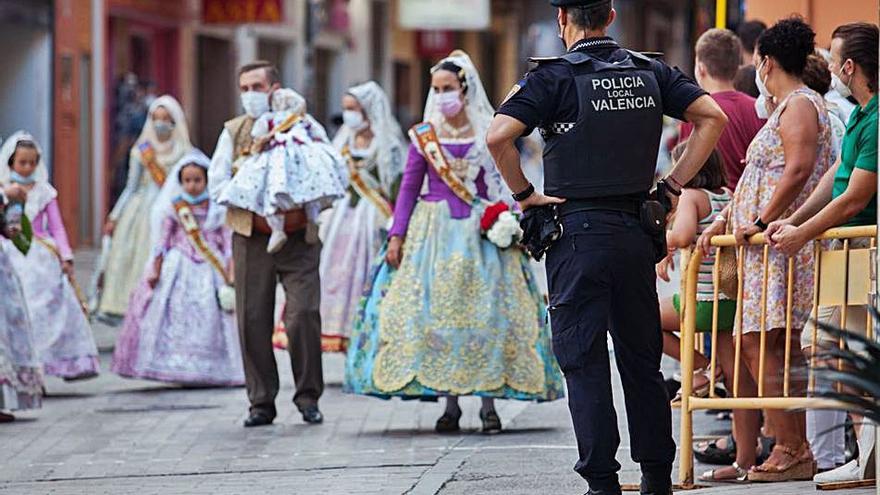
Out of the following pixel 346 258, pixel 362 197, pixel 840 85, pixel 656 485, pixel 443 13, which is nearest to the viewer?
pixel 656 485

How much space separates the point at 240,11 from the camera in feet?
104

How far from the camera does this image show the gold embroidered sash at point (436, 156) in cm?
1020

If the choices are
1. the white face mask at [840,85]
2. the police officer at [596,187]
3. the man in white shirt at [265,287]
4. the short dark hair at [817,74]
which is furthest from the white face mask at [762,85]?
the man in white shirt at [265,287]

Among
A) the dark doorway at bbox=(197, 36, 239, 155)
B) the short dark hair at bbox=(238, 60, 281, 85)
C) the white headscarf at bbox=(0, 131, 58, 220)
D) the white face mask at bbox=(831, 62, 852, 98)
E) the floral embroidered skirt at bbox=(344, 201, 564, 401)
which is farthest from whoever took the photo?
the dark doorway at bbox=(197, 36, 239, 155)

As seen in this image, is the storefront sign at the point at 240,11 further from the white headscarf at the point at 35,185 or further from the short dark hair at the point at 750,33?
the short dark hair at the point at 750,33

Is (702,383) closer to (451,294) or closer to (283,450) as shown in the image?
(451,294)

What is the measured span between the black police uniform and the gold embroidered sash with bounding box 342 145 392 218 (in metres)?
6.15

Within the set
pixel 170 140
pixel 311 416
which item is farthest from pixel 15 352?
pixel 170 140

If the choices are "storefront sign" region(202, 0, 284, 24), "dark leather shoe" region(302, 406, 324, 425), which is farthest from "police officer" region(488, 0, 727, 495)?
"storefront sign" region(202, 0, 284, 24)

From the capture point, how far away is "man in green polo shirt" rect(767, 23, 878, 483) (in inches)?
283

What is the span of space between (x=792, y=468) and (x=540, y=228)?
5.70 ft

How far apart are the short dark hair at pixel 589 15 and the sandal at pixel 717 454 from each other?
2518mm

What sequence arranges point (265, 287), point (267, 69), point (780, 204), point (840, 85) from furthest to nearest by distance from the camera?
1. point (267, 69)
2. point (265, 287)
3. point (840, 85)
4. point (780, 204)

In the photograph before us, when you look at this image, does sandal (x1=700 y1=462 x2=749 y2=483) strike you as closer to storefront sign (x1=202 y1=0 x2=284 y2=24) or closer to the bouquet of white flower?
the bouquet of white flower
